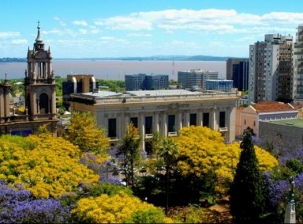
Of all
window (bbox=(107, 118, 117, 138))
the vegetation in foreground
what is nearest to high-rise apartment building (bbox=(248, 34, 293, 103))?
window (bbox=(107, 118, 117, 138))

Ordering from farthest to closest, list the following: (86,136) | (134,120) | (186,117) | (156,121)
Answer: (186,117) < (156,121) < (134,120) < (86,136)

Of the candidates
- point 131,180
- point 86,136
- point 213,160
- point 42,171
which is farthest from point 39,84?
point 213,160

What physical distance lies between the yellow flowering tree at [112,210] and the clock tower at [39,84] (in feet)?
104

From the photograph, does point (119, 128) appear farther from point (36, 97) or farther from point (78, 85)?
point (78, 85)

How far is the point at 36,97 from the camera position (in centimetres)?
6294

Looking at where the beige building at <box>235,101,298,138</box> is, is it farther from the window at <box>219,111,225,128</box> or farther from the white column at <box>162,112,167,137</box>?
the white column at <box>162,112,167,137</box>

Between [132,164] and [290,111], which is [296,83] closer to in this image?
[290,111]

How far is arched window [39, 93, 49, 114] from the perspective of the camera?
6350 centimetres

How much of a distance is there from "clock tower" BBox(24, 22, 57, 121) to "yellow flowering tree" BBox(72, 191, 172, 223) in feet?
104

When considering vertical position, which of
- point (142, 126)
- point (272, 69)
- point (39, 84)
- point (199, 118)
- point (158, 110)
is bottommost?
point (142, 126)

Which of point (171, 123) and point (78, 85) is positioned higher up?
point (78, 85)

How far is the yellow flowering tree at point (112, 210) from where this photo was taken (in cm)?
3053

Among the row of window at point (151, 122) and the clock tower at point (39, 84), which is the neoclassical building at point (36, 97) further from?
the row of window at point (151, 122)

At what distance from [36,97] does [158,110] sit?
60.2ft
